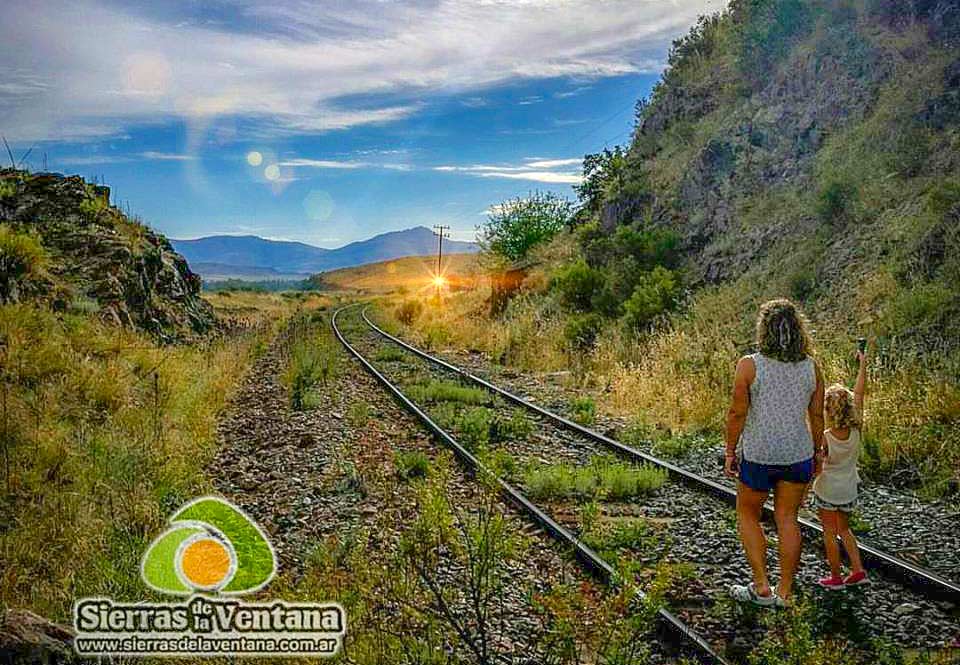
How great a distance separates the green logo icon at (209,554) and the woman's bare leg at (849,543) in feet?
14.7

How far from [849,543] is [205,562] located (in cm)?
518

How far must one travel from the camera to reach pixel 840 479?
576cm

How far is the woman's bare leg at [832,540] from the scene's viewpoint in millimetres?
5652

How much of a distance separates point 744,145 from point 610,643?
18702 millimetres

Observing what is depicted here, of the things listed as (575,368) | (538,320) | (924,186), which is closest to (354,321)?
(538,320)

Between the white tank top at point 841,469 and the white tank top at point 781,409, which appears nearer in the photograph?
the white tank top at point 781,409

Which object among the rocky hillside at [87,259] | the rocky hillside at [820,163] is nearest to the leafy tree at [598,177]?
the rocky hillside at [820,163]

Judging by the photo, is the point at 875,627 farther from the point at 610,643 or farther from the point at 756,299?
the point at 756,299

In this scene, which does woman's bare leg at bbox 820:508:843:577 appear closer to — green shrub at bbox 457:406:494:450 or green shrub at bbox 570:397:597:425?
green shrub at bbox 457:406:494:450

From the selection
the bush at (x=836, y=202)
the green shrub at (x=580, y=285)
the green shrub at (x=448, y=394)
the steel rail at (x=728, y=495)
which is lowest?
the steel rail at (x=728, y=495)

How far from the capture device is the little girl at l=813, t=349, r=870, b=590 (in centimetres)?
565

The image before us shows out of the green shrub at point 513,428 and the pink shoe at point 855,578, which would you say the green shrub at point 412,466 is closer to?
the green shrub at point 513,428

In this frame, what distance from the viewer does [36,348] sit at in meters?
10.5

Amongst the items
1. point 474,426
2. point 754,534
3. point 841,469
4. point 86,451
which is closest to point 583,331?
point 474,426
